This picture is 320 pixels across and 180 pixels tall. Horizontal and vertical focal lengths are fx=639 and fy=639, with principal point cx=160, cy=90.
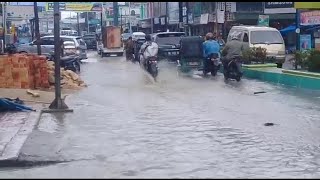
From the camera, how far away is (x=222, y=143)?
941 centimetres

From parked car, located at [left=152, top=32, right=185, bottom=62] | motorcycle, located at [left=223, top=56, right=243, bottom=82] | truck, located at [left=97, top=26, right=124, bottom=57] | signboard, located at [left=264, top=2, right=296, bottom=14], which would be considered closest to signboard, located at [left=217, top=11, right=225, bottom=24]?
parked car, located at [left=152, top=32, right=185, bottom=62]

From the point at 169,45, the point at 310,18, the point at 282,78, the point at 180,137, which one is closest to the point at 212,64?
the point at 282,78

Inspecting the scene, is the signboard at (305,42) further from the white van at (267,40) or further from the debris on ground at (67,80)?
the debris on ground at (67,80)

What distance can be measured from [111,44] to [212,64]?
93.0 feet

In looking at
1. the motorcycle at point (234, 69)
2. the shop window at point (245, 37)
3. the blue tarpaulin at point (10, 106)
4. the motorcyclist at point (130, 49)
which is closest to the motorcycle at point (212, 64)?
the motorcycle at point (234, 69)

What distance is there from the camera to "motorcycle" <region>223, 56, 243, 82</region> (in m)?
20.9

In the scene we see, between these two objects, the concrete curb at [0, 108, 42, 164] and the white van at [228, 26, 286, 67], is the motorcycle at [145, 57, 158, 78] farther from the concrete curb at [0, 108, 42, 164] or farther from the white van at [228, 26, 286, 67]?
the concrete curb at [0, 108, 42, 164]

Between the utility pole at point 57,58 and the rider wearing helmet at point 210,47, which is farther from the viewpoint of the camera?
the rider wearing helmet at point 210,47

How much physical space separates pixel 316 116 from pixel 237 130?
230 cm

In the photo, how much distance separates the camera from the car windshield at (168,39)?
31.5m

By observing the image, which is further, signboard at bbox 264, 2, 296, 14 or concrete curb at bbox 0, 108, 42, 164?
signboard at bbox 264, 2, 296, 14

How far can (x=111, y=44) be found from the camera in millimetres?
50812

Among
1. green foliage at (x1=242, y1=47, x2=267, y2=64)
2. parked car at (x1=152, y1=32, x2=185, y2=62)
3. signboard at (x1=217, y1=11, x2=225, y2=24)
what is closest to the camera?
green foliage at (x1=242, y1=47, x2=267, y2=64)

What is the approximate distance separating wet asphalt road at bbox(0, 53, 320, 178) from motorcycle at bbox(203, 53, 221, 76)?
5979 millimetres
